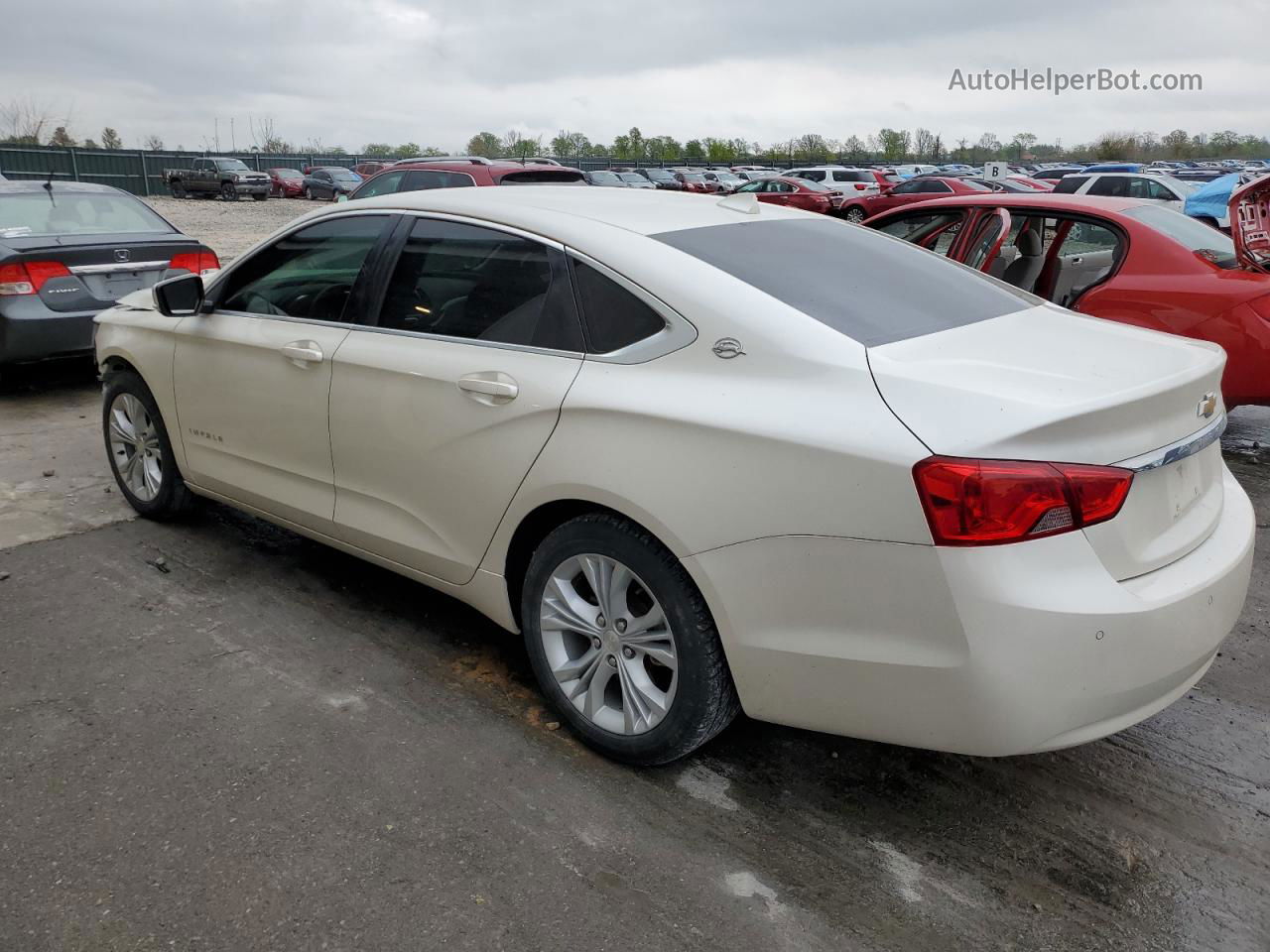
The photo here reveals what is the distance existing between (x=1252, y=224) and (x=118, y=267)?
723 cm

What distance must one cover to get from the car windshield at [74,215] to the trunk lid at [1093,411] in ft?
22.9

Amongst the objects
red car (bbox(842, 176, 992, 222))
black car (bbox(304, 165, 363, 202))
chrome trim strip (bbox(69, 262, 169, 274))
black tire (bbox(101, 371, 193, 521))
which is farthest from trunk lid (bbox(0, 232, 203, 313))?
black car (bbox(304, 165, 363, 202))

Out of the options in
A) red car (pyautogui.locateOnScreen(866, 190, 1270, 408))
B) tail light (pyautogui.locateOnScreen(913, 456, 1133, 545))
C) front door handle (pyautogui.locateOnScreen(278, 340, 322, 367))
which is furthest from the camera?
red car (pyautogui.locateOnScreen(866, 190, 1270, 408))

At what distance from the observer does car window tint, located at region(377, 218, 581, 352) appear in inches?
125

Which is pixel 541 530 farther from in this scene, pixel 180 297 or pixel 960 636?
pixel 180 297

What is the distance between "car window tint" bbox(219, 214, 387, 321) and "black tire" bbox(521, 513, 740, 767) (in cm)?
139

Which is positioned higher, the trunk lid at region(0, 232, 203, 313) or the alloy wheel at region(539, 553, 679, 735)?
the trunk lid at region(0, 232, 203, 313)

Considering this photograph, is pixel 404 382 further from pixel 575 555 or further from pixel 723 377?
pixel 723 377

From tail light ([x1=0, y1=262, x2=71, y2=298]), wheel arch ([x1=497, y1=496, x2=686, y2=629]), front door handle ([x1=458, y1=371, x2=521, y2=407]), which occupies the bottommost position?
wheel arch ([x1=497, y1=496, x2=686, y2=629])

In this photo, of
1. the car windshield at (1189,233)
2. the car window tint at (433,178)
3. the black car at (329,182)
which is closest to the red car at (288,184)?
the black car at (329,182)

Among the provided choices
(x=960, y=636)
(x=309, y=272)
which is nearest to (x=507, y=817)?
(x=960, y=636)

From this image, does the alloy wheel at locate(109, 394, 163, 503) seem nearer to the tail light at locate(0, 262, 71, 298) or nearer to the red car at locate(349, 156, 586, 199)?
the tail light at locate(0, 262, 71, 298)

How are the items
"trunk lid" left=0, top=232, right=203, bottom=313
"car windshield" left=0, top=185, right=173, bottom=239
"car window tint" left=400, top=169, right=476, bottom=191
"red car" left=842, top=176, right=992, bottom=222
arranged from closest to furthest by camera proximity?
→ 1. "trunk lid" left=0, top=232, right=203, bottom=313
2. "car windshield" left=0, top=185, right=173, bottom=239
3. "car window tint" left=400, top=169, right=476, bottom=191
4. "red car" left=842, top=176, right=992, bottom=222

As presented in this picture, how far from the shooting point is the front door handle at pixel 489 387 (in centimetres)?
312
